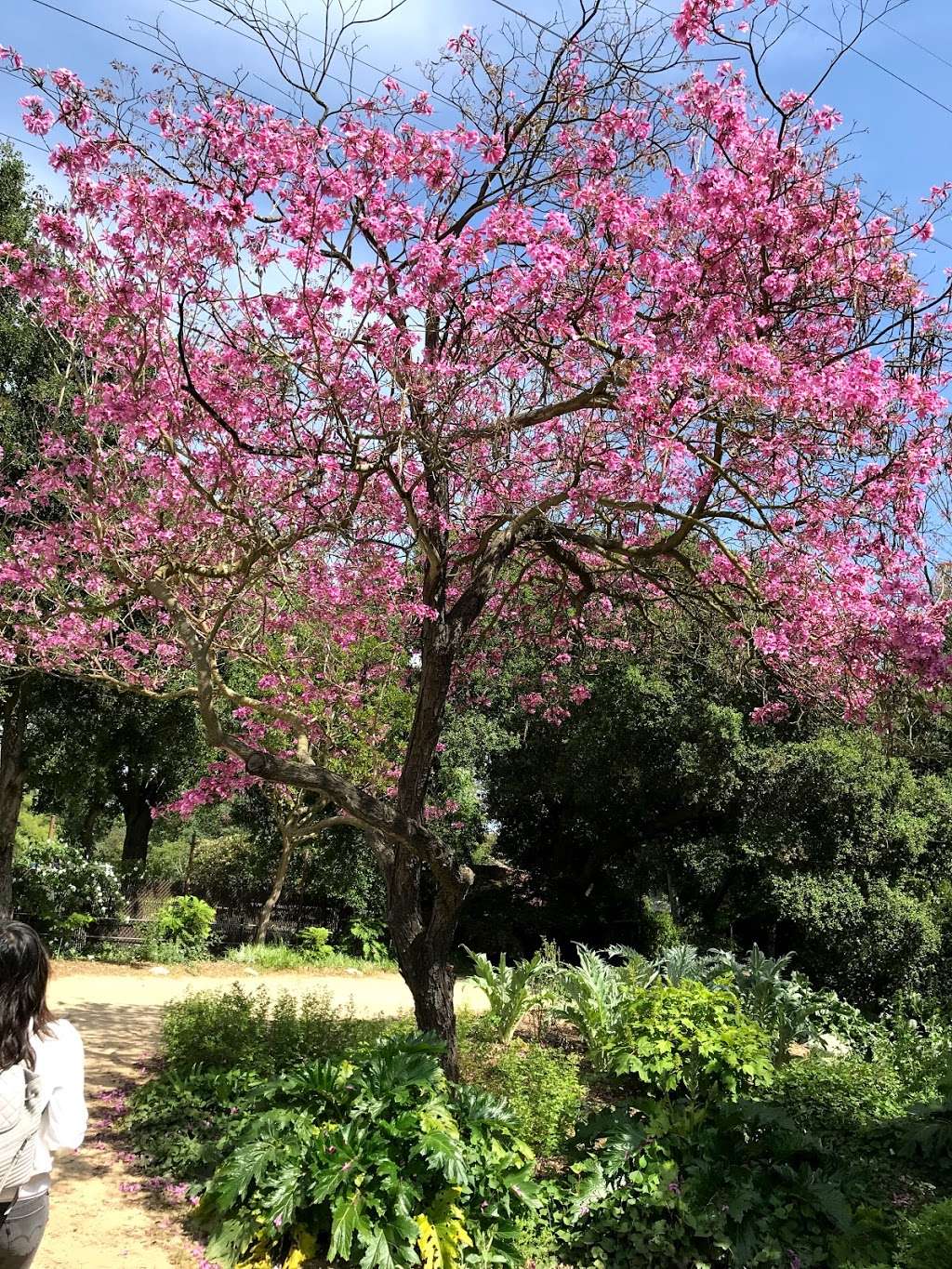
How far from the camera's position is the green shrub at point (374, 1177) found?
3758mm

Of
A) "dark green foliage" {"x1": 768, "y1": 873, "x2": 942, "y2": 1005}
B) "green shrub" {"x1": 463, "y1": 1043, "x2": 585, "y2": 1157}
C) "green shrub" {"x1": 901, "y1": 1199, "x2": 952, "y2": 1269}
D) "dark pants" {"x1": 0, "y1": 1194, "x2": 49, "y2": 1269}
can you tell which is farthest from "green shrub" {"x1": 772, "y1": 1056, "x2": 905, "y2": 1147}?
"dark green foliage" {"x1": 768, "y1": 873, "x2": 942, "y2": 1005}

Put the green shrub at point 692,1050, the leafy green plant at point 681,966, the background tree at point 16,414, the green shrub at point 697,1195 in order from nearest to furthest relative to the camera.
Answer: the green shrub at point 697,1195 → the green shrub at point 692,1050 → the leafy green plant at point 681,966 → the background tree at point 16,414

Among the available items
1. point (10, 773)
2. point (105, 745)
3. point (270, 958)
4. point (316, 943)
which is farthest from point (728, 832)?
point (10, 773)

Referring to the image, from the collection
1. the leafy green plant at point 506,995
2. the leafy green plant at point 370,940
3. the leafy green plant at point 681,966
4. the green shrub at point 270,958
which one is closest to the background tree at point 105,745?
the green shrub at point 270,958

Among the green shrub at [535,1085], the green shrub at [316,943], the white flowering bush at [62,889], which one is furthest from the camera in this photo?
the green shrub at [316,943]

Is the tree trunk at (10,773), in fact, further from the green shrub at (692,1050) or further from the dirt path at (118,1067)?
the green shrub at (692,1050)

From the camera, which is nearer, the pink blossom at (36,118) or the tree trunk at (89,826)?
the pink blossom at (36,118)

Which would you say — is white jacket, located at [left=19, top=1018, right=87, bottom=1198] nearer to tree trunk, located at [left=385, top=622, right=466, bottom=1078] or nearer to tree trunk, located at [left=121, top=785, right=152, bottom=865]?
tree trunk, located at [left=385, top=622, right=466, bottom=1078]

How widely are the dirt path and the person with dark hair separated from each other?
1863 mm

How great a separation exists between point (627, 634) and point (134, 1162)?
17.6 feet

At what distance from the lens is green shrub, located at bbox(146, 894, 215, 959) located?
1267cm

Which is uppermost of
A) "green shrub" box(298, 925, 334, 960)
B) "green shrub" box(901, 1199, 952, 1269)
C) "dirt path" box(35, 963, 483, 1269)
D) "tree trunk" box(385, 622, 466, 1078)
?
"tree trunk" box(385, 622, 466, 1078)

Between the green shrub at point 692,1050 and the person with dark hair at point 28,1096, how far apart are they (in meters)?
3.09

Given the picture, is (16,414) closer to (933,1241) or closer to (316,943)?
(316,943)
